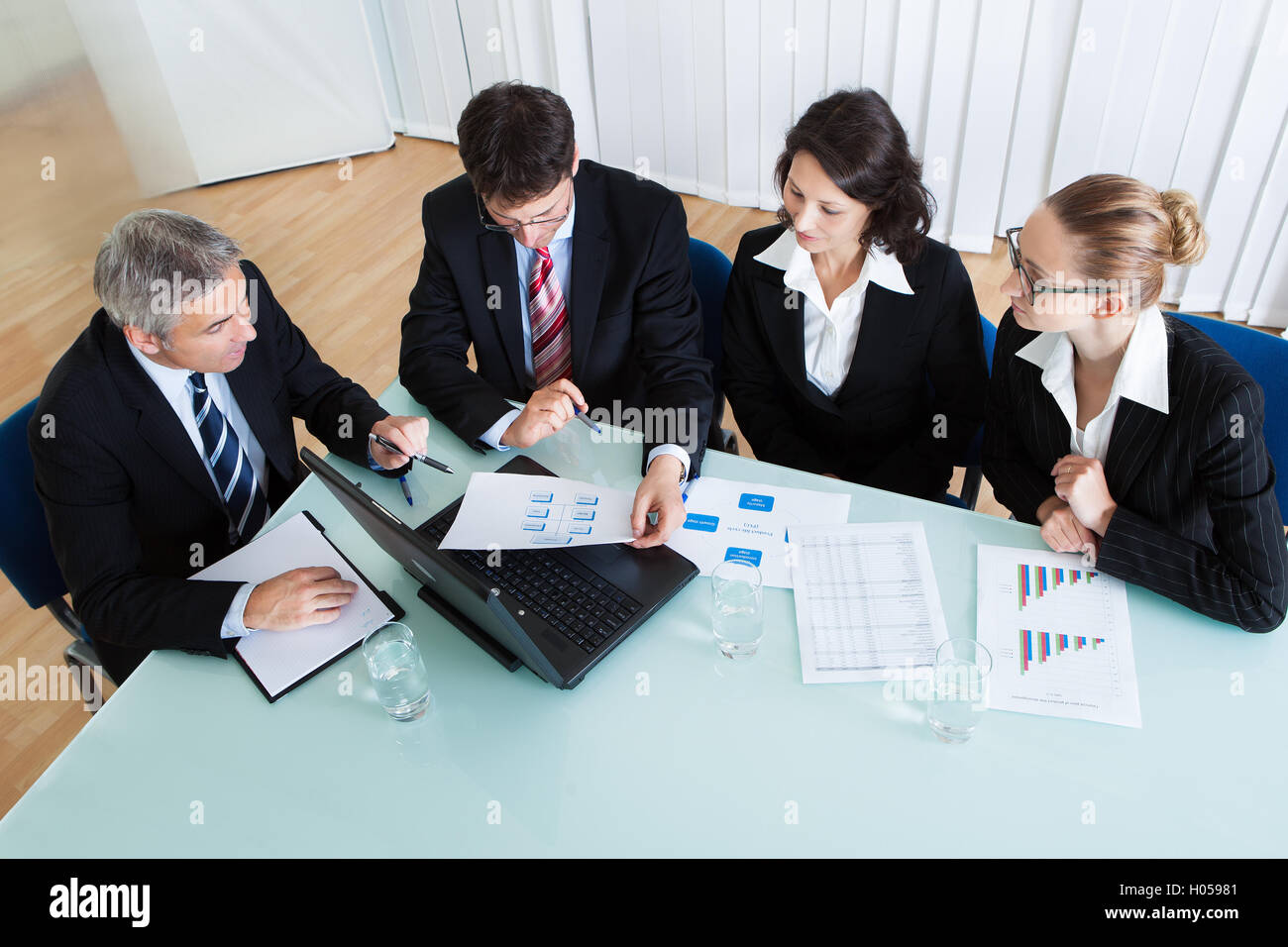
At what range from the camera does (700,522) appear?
1.75 m

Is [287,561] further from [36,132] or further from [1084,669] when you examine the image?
[36,132]

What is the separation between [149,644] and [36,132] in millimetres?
3647

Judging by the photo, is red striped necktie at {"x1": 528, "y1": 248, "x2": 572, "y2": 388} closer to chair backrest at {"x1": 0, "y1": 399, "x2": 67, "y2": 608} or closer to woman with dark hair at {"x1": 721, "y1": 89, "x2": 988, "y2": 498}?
woman with dark hair at {"x1": 721, "y1": 89, "x2": 988, "y2": 498}

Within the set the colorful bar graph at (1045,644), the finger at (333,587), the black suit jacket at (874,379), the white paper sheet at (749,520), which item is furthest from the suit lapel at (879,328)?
the finger at (333,587)

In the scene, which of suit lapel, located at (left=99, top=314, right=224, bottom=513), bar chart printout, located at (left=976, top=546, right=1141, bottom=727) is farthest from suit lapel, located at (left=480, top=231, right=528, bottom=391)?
bar chart printout, located at (left=976, top=546, right=1141, bottom=727)

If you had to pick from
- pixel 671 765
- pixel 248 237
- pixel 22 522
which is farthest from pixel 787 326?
pixel 248 237

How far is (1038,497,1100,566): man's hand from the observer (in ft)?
5.24

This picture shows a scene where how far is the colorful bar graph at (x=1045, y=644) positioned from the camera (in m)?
1.46

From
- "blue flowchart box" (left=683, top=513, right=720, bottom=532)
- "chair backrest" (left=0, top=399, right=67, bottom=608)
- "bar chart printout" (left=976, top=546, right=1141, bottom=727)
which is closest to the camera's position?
"bar chart printout" (left=976, top=546, right=1141, bottom=727)

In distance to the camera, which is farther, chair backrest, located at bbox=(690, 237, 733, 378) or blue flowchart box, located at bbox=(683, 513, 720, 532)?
chair backrest, located at bbox=(690, 237, 733, 378)

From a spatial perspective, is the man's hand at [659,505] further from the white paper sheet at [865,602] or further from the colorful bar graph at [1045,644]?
the colorful bar graph at [1045,644]

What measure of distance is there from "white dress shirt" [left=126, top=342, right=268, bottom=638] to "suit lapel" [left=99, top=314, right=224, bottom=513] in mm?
19

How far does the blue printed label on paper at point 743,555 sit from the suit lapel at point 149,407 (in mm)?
1088
